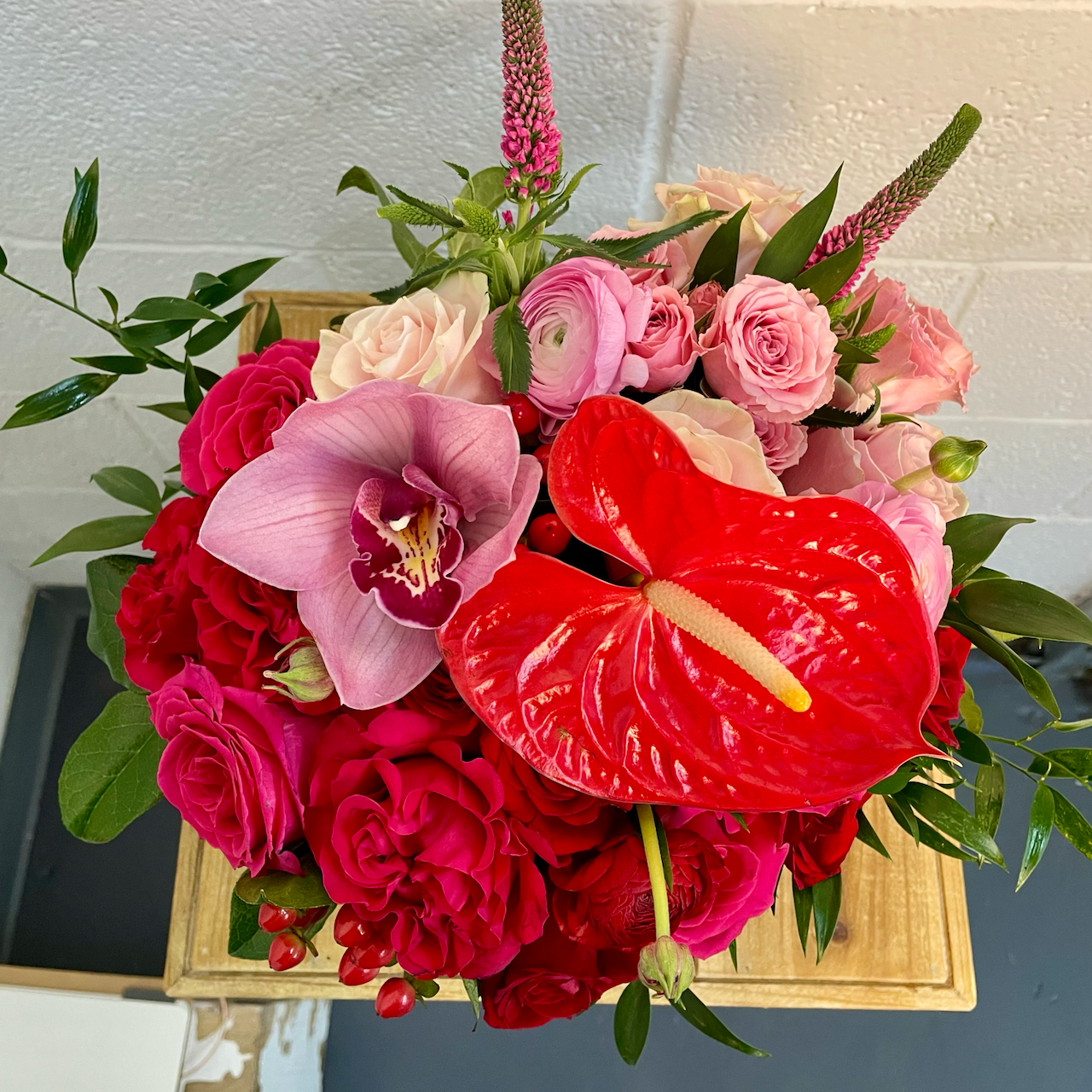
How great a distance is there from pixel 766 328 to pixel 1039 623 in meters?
0.24

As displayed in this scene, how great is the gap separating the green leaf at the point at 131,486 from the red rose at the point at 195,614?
0.19 meters

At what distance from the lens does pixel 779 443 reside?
1.46 ft

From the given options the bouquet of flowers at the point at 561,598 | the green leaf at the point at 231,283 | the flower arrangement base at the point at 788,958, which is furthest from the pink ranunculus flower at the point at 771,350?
the flower arrangement base at the point at 788,958

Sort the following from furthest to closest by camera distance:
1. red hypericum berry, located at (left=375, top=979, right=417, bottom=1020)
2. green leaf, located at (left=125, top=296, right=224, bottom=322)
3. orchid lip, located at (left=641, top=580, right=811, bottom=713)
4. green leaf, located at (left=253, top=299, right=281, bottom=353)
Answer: green leaf, located at (left=253, top=299, right=281, bottom=353) → green leaf, located at (left=125, top=296, right=224, bottom=322) → red hypericum berry, located at (left=375, top=979, right=417, bottom=1020) → orchid lip, located at (left=641, top=580, right=811, bottom=713)

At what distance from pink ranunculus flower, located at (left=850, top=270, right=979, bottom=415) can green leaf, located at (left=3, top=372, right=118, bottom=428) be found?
500 mm

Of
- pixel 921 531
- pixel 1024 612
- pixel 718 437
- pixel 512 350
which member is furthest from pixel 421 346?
pixel 1024 612

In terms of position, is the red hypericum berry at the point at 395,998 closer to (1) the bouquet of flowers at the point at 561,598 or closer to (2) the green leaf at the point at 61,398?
(1) the bouquet of flowers at the point at 561,598

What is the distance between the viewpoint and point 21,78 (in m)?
0.65

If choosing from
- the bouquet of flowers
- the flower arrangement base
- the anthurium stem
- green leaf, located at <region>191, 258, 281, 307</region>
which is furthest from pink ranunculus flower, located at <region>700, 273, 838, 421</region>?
the flower arrangement base

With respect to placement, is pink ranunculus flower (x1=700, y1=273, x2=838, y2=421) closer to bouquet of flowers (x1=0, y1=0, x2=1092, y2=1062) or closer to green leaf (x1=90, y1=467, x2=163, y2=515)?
bouquet of flowers (x1=0, y1=0, x2=1092, y2=1062)

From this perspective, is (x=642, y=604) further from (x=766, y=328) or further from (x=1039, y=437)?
(x=1039, y=437)

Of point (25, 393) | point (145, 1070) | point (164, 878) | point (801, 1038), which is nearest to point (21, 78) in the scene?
point (25, 393)

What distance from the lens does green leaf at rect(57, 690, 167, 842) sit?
51 centimetres

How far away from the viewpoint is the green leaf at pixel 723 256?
18.6 inches
